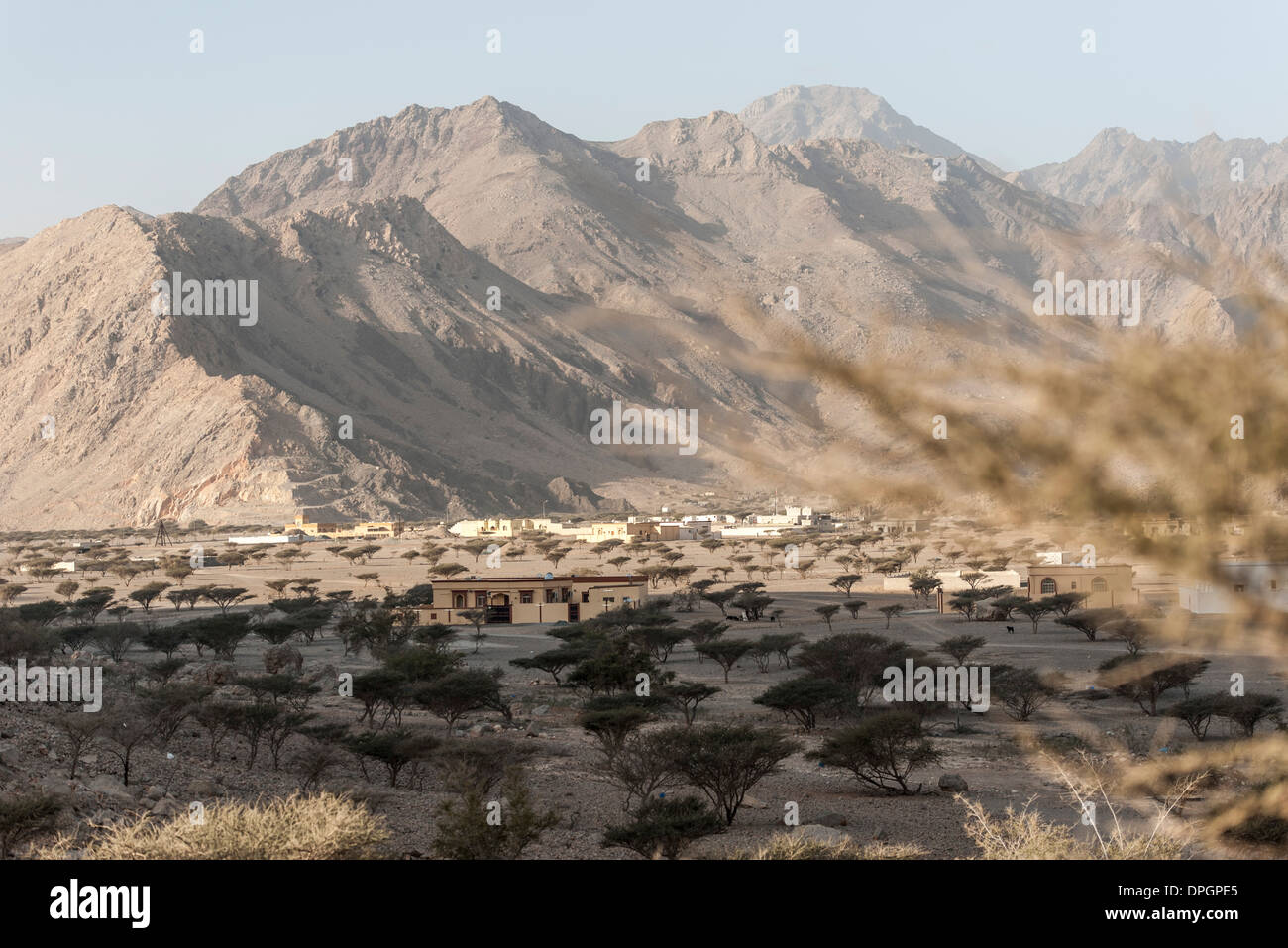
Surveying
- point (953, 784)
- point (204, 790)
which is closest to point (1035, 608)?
point (953, 784)

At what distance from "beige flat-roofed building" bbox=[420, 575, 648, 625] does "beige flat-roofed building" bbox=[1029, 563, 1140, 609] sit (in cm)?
1972

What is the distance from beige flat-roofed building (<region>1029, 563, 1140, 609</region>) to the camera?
176 feet

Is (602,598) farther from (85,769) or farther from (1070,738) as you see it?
(85,769)

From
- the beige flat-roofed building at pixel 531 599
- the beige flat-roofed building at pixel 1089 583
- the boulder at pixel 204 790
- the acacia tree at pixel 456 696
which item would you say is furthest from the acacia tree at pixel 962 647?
the boulder at pixel 204 790

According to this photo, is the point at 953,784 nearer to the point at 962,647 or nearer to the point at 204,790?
the point at 204,790

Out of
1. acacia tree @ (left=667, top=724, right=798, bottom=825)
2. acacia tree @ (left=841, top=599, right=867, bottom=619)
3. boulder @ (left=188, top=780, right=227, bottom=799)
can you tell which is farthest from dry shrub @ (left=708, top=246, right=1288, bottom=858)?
acacia tree @ (left=841, top=599, right=867, bottom=619)

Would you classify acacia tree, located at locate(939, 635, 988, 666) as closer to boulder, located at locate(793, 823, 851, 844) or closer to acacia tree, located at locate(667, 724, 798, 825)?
acacia tree, located at locate(667, 724, 798, 825)

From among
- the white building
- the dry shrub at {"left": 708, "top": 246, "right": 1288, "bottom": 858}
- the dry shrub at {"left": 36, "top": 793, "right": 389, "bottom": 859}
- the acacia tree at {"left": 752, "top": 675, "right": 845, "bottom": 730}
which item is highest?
the dry shrub at {"left": 708, "top": 246, "right": 1288, "bottom": 858}

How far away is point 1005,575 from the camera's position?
6419 cm

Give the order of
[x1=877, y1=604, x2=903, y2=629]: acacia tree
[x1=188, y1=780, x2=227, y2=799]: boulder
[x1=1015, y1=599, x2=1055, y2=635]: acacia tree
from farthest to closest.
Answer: [x1=877, y1=604, x2=903, y2=629]: acacia tree
[x1=1015, y1=599, x2=1055, y2=635]: acacia tree
[x1=188, y1=780, x2=227, y2=799]: boulder

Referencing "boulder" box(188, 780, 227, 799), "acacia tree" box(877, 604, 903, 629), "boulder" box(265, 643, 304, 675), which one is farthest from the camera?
"acacia tree" box(877, 604, 903, 629)

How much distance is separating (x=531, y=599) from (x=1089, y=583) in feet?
86.5

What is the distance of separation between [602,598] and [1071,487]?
5099 centimetres

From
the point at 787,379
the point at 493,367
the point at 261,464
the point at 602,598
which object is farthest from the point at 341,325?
the point at 787,379
